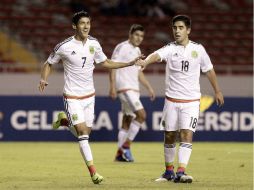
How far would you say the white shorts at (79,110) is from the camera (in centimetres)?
1102

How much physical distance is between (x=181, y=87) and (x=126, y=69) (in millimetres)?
4408

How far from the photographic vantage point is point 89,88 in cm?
1123

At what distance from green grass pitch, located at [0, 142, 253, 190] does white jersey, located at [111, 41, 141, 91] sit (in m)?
1.32

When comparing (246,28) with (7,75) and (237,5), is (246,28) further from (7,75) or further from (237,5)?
(7,75)

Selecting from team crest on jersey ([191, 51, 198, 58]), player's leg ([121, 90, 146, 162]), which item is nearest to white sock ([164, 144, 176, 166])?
team crest on jersey ([191, 51, 198, 58])

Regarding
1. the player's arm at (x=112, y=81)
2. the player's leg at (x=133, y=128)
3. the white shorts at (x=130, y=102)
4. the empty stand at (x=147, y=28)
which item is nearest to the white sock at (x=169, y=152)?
the player's arm at (x=112, y=81)

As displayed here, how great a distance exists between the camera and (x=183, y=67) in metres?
11.2

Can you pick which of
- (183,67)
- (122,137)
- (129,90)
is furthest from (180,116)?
(129,90)

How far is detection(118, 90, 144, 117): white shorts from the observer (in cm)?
1533

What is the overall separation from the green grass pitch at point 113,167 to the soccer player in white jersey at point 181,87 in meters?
0.57

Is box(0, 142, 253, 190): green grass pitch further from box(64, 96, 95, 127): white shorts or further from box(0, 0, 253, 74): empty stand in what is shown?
box(0, 0, 253, 74): empty stand

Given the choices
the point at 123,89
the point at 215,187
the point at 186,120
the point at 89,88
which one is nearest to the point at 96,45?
the point at 89,88

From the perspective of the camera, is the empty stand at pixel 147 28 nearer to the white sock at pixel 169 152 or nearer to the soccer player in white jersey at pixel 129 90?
the soccer player in white jersey at pixel 129 90

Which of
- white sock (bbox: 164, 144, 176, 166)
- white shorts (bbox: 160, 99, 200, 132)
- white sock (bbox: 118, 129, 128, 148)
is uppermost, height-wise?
white shorts (bbox: 160, 99, 200, 132)
